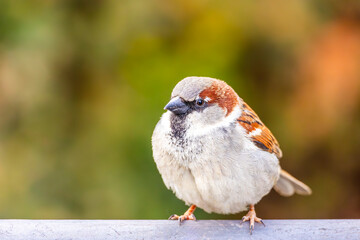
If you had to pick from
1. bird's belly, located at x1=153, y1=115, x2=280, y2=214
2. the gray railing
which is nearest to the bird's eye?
bird's belly, located at x1=153, y1=115, x2=280, y2=214

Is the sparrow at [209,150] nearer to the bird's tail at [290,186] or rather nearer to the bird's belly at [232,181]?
the bird's belly at [232,181]

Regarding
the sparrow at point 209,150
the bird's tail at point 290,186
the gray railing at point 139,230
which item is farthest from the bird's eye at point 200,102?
the bird's tail at point 290,186

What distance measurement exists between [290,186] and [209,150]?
2.50 ft

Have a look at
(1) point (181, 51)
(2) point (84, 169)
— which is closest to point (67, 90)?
(2) point (84, 169)

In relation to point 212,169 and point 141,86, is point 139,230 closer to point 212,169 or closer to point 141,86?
point 212,169

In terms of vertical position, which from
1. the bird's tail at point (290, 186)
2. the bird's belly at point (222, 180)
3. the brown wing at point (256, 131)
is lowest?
the bird's tail at point (290, 186)

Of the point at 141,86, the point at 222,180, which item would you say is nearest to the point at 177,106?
the point at 222,180

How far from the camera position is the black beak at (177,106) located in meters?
2.25

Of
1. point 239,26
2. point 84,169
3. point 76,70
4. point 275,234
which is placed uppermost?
point 239,26

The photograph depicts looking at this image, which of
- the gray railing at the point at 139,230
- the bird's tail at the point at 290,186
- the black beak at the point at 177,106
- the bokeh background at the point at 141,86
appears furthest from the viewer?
the bokeh background at the point at 141,86

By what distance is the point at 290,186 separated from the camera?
2.94 metres

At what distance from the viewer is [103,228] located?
206 centimetres

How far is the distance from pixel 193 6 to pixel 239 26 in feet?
0.81

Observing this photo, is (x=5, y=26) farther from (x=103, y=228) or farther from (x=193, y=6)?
(x=103, y=228)
